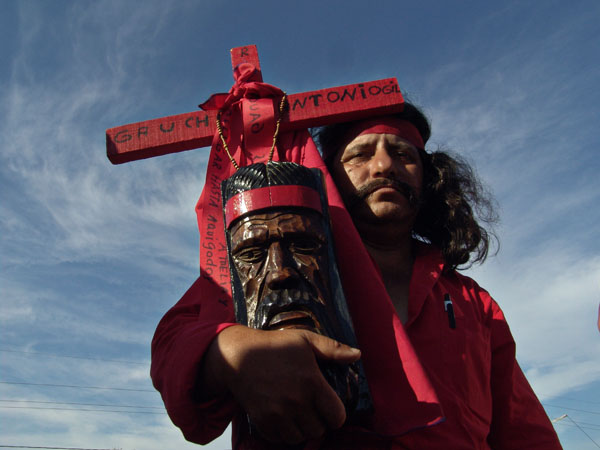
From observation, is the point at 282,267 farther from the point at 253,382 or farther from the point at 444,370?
the point at 444,370

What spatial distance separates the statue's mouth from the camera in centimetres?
155

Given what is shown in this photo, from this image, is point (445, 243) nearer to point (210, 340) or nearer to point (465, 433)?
point (465, 433)

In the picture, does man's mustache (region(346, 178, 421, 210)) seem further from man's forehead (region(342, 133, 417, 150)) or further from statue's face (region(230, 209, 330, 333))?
statue's face (region(230, 209, 330, 333))

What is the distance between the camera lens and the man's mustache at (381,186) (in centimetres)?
229

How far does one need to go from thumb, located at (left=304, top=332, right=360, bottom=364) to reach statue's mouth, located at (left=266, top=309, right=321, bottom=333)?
105 millimetres

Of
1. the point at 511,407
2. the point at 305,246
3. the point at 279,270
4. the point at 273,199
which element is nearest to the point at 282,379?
the point at 279,270

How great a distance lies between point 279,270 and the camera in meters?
1.61

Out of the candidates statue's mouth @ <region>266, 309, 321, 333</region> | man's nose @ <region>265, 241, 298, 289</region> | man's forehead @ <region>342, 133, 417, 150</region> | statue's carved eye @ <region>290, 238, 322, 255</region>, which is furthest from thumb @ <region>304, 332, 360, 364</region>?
man's forehead @ <region>342, 133, 417, 150</region>

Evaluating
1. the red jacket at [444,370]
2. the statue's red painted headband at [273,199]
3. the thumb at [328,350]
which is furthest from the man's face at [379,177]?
the thumb at [328,350]

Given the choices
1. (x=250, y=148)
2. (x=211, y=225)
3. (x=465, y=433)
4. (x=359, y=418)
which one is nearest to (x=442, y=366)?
(x=465, y=433)

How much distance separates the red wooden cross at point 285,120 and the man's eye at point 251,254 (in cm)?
88

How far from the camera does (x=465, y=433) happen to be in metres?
1.79

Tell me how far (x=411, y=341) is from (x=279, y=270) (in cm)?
69

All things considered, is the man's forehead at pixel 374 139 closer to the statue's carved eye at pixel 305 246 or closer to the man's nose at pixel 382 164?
the man's nose at pixel 382 164
